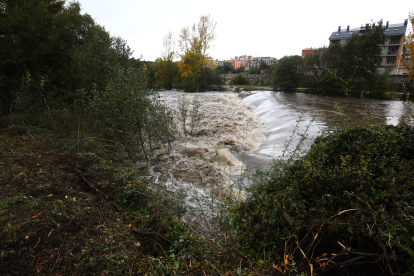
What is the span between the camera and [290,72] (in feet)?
88.9

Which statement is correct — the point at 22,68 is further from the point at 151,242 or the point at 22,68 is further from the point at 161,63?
the point at 161,63

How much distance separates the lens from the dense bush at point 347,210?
6.68ft

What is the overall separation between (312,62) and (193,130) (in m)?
22.1

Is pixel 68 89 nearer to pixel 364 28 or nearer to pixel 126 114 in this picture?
pixel 126 114

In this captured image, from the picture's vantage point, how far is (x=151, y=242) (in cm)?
299

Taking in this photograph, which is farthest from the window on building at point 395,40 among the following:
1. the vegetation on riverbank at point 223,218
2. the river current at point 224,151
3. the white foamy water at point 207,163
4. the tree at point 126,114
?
the tree at point 126,114

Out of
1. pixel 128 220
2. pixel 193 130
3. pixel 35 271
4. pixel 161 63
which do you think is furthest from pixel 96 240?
pixel 161 63

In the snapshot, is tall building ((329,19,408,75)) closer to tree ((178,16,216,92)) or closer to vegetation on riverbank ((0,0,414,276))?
tree ((178,16,216,92))

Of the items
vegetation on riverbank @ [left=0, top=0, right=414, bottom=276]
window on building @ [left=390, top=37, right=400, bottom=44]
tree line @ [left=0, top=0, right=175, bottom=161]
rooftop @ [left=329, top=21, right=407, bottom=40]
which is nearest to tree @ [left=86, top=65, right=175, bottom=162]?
tree line @ [left=0, top=0, right=175, bottom=161]

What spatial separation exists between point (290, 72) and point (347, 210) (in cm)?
2778

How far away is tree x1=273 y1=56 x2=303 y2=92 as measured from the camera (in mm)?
26891

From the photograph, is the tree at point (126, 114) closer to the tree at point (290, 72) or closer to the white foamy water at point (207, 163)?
the white foamy water at point (207, 163)

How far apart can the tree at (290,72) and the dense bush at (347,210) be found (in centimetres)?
2532

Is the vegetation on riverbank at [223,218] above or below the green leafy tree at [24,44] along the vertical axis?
below
